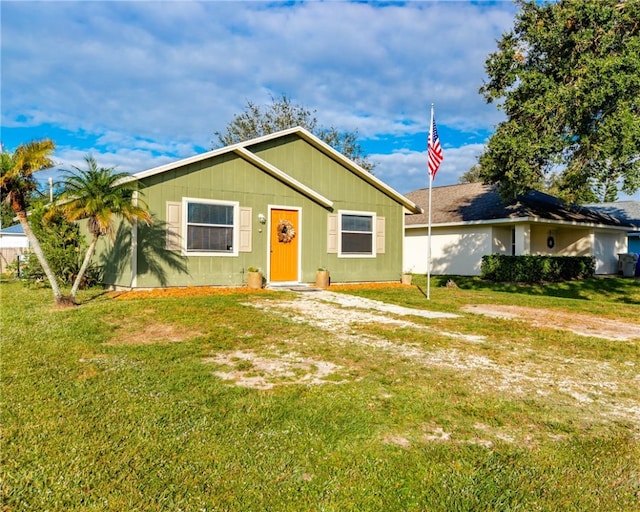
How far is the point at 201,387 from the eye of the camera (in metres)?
3.97

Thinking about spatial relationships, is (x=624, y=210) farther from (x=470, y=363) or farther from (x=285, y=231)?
(x=470, y=363)

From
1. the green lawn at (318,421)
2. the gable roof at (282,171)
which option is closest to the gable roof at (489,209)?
the gable roof at (282,171)

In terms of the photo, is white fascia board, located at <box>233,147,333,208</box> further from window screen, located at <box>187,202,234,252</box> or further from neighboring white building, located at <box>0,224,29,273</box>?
neighboring white building, located at <box>0,224,29,273</box>

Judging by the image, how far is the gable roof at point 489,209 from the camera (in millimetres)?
18469

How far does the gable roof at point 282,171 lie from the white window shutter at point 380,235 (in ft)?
3.08

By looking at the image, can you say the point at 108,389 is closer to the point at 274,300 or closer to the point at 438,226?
the point at 274,300

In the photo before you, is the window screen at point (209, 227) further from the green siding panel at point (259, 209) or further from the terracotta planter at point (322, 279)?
the terracotta planter at point (322, 279)

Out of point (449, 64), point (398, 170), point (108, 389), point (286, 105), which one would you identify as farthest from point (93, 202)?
point (398, 170)

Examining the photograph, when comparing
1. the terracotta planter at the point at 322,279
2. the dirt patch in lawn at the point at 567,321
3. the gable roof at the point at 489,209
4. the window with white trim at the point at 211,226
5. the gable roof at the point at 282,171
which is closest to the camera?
the dirt patch in lawn at the point at 567,321

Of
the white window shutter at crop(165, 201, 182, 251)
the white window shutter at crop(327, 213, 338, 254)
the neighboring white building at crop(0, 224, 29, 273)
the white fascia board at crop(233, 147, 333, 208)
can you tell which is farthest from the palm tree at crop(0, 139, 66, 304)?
the neighboring white building at crop(0, 224, 29, 273)

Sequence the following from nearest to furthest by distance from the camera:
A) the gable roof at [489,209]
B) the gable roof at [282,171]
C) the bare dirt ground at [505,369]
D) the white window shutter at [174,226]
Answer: the bare dirt ground at [505,369]
the gable roof at [282,171]
the white window shutter at [174,226]
the gable roof at [489,209]

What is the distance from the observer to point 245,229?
38.2ft

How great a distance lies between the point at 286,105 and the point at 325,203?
22.6 m

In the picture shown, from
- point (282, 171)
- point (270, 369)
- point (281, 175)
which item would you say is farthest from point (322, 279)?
point (270, 369)
